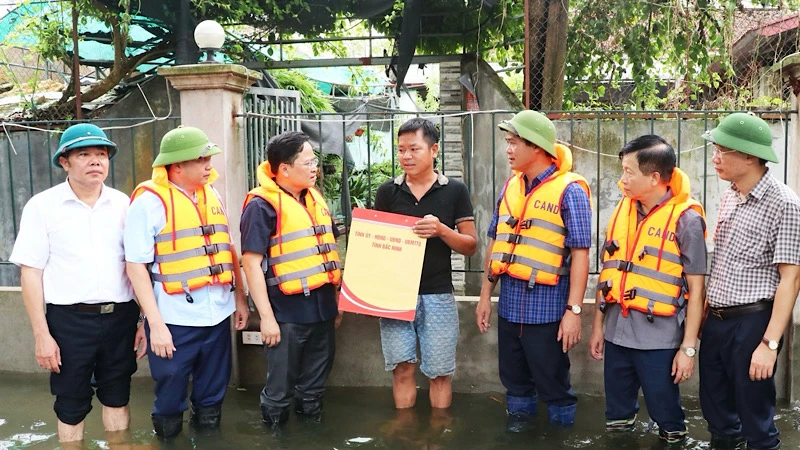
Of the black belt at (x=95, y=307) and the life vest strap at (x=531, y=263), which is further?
the life vest strap at (x=531, y=263)

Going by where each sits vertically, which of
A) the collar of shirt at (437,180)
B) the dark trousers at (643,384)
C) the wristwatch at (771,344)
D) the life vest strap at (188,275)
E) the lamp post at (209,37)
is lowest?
the dark trousers at (643,384)

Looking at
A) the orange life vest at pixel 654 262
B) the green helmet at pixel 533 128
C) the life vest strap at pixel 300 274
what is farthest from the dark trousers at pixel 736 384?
the life vest strap at pixel 300 274

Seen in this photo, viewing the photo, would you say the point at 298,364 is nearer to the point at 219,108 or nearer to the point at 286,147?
the point at 286,147

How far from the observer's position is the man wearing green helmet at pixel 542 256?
13.9ft

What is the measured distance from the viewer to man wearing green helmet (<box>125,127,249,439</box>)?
416 centimetres

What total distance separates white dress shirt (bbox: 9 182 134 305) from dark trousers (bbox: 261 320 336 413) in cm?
101

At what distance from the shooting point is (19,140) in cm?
891

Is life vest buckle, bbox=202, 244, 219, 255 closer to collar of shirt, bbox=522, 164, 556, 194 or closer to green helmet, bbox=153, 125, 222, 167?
green helmet, bbox=153, 125, 222, 167

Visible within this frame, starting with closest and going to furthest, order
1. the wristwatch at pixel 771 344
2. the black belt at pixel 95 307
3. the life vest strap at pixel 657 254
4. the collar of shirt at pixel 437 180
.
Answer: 1. the wristwatch at pixel 771 344
2. the life vest strap at pixel 657 254
3. the black belt at pixel 95 307
4. the collar of shirt at pixel 437 180

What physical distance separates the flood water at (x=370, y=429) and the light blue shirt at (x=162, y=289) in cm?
80

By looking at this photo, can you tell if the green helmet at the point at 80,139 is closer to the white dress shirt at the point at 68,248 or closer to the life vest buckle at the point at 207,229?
the white dress shirt at the point at 68,248

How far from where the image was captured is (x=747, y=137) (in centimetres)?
378

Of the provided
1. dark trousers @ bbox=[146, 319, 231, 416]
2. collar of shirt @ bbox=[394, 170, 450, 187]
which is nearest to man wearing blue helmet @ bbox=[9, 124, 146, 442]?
dark trousers @ bbox=[146, 319, 231, 416]

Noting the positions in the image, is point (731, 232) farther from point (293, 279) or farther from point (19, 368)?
point (19, 368)
